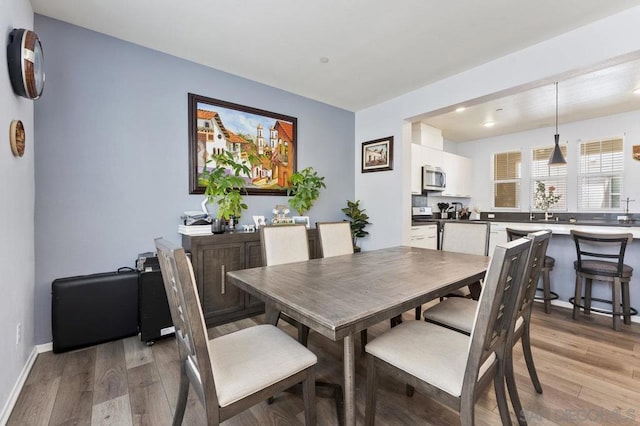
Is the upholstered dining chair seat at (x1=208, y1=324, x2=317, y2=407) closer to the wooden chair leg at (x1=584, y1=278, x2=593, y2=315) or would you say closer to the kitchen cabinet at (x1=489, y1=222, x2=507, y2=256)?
the wooden chair leg at (x1=584, y1=278, x2=593, y2=315)

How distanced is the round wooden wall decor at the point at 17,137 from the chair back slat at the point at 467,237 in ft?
10.8

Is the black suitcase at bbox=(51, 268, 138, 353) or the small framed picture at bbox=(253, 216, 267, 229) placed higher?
the small framed picture at bbox=(253, 216, 267, 229)

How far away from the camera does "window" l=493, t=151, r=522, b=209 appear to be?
5.45 m

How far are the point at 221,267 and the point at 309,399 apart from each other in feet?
5.90

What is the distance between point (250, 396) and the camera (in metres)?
1.06

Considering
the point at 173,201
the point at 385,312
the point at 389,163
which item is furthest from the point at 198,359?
the point at 389,163

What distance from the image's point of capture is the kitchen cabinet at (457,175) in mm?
5258

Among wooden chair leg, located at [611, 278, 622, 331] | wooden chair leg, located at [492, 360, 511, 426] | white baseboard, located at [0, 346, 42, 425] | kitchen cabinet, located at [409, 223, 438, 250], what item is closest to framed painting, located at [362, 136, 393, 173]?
kitchen cabinet, located at [409, 223, 438, 250]

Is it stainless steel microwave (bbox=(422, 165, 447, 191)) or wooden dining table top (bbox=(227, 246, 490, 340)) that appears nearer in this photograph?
wooden dining table top (bbox=(227, 246, 490, 340))

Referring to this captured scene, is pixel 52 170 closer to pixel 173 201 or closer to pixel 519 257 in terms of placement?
pixel 173 201

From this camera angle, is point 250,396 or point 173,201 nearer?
point 250,396

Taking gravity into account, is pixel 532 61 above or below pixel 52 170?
above

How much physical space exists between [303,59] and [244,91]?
0.85 meters

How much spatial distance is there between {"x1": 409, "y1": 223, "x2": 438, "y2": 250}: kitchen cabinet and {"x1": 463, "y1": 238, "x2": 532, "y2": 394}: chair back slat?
125 inches
